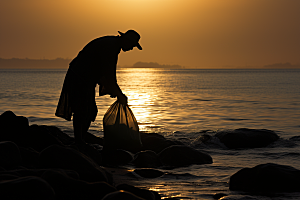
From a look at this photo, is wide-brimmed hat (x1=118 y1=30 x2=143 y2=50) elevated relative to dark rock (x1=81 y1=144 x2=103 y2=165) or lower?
elevated

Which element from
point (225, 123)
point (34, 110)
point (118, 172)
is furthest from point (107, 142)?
point (34, 110)

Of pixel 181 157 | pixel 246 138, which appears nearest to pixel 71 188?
pixel 181 157

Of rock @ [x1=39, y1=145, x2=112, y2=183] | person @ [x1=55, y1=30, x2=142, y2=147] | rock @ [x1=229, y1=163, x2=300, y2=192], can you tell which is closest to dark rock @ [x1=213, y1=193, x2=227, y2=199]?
rock @ [x1=229, y1=163, x2=300, y2=192]

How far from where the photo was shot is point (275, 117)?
1571 cm

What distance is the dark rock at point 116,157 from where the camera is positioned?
705 centimetres

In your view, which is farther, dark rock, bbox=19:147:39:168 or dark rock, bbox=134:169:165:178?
dark rock, bbox=134:169:165:178

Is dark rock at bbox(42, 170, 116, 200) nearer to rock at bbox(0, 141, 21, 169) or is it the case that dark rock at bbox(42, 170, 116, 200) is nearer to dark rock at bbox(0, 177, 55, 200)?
dark rock at bbox(0, 177, 55, 200)

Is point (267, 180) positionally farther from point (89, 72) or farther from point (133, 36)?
point (89, 72)

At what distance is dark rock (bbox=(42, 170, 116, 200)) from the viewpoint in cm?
395

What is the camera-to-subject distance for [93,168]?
493cm

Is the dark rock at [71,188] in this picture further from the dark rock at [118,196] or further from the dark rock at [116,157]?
the dark rock at [116,157]

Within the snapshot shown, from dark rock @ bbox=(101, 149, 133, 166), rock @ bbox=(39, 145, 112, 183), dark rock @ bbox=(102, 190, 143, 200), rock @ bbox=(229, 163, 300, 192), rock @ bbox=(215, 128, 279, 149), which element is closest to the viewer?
dark rock @ bbox=(102, 190, 143, 200)

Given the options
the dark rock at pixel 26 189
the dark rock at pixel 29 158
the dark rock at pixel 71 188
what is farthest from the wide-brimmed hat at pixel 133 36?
the dark rock at pixel 26 189

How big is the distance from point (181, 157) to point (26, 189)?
4151 millimetres
